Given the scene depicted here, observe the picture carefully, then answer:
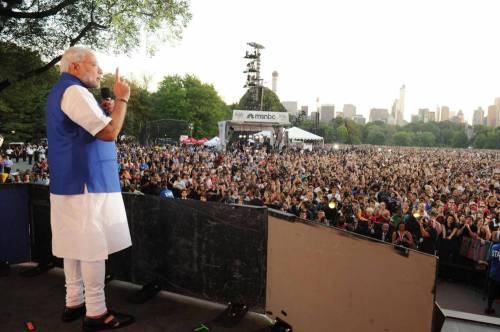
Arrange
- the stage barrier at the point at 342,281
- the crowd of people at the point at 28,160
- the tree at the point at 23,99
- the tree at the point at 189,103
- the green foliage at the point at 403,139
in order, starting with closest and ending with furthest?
the stage barrier at the point at 342,281 → the tree at the point at 23,99 → the crowd of people at the point at 28,160 → the tree at the point at 189,103 → the green foliage at the point at 403,139

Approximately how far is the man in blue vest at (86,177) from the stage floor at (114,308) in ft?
0.89

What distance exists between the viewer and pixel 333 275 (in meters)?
2.33

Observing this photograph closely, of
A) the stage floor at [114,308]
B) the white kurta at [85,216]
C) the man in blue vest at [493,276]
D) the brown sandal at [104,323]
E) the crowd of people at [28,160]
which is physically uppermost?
the white kurta at [85,216]

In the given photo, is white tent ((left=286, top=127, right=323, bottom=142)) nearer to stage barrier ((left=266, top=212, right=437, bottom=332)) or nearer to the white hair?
stage barrier ((left=266, top=212, right=437, bottom=332))

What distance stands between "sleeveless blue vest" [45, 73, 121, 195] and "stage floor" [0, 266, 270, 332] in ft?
3.13

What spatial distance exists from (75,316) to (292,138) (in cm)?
3533

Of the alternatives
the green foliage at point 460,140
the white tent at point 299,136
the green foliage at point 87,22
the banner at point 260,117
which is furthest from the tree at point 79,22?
the green foliage at point 460,140

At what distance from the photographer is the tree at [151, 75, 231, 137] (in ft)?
204

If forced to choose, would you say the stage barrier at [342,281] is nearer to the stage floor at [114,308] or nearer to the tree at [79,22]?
the stage floor at [114,308]

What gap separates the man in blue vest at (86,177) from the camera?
2352 millimetres

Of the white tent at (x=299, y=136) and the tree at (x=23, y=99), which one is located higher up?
the tree at (x=23, y=99)

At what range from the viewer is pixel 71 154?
7.89 ft

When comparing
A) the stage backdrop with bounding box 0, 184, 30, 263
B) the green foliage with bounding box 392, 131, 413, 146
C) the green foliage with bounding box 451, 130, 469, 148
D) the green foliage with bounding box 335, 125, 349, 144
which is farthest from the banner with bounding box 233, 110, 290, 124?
the green foliage with bounding box 392, 131, 413, 146

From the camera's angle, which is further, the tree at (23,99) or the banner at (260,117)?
the banner at (260,117)
